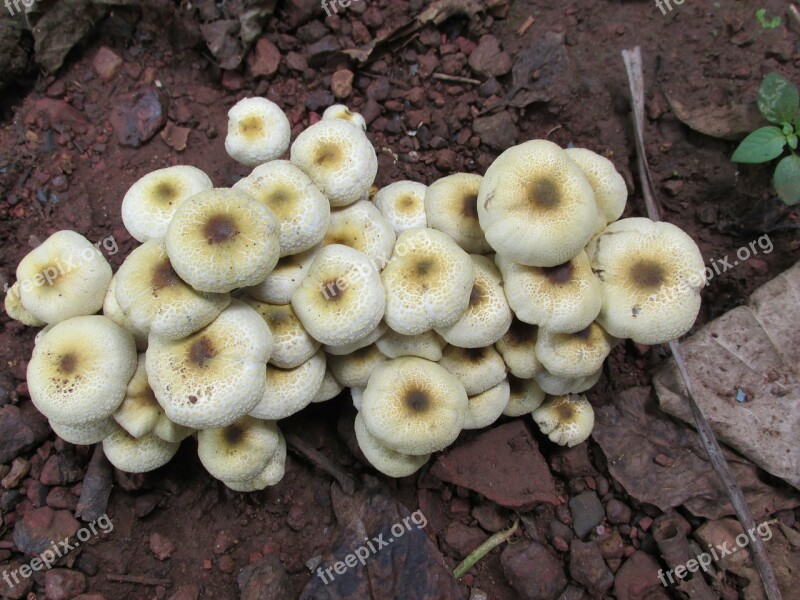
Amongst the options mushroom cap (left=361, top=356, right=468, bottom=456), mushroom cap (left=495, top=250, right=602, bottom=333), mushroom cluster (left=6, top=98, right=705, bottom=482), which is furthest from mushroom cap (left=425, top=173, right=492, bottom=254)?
mushroom cap (left=361, top=356, right=468, bottom=456)

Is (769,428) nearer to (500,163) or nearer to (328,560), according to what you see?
(500,163)

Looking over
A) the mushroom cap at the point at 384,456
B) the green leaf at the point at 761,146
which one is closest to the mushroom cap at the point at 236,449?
the mushroom cap at the point at 384,456

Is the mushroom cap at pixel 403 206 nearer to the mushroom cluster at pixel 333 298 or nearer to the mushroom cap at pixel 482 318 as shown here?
the mushroom cluster at pixel 333 298

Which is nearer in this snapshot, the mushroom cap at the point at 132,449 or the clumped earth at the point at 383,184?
the mushroom cap at the point at 132,449

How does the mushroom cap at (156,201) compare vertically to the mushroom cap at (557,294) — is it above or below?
above

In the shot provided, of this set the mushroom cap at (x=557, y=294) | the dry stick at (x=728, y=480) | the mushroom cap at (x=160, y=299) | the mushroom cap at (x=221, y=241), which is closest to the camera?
the mushroom cap at (x=221, y=241)

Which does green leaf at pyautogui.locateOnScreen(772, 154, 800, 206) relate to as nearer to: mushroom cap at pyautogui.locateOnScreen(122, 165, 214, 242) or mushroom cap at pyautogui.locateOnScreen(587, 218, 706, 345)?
mushroom cap at pyautogui.locateOnScreen(587, 218, 706, 345)

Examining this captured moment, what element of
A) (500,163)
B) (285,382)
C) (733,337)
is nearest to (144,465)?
(285,382)
